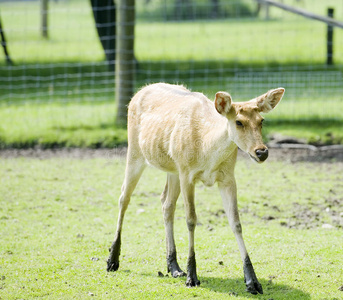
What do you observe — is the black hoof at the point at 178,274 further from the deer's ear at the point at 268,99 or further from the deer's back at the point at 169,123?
the deer's ear at the point at 268,99

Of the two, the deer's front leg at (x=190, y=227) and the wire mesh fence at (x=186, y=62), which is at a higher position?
the wire mesh fence at (x=186, y=62)

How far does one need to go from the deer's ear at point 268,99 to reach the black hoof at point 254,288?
1537mm

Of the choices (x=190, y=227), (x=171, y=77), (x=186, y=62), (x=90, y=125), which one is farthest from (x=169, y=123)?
(x=186, y=62)

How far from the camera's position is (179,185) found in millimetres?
6414

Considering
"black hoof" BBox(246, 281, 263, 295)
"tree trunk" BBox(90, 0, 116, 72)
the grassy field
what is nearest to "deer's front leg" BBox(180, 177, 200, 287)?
"black hoof" BBox(246, 281, 263, 295)

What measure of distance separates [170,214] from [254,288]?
125cm

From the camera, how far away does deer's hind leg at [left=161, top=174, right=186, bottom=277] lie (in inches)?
239

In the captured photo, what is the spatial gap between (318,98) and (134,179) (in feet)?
25.9

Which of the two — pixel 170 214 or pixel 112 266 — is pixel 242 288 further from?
pixel 112 266

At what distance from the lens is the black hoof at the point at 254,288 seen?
5.48 m

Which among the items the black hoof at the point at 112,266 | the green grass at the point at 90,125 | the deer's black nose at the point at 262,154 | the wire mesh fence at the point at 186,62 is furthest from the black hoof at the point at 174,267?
the wire mesh fence at the point at 186,62

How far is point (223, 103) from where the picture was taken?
17.2ft

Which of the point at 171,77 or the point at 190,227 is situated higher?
the point at 171,77

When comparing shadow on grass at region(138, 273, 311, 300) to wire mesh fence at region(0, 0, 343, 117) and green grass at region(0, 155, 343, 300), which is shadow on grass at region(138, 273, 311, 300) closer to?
green grass at region(0, 155, 343, 300)
